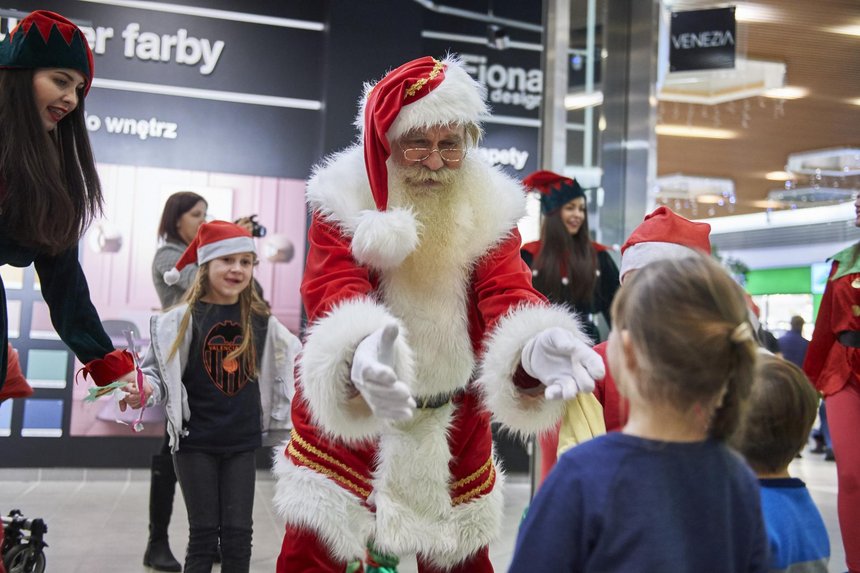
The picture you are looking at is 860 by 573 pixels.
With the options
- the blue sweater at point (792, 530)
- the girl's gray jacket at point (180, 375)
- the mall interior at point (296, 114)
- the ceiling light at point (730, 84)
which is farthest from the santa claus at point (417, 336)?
the ceiling light at point (730, 84)

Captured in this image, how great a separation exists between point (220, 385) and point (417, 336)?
5.37 feet

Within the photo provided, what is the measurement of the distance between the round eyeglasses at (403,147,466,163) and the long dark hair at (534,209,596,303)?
253 cm

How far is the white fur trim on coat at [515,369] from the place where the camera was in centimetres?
189

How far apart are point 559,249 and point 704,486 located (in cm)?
349

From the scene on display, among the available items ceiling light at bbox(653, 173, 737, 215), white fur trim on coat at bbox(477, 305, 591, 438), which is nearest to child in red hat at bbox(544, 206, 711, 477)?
white fur trim on coat at bbox(477, 305, 591, 438)

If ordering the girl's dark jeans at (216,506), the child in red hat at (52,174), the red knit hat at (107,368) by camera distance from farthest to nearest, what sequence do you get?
the girl's dark jeans at (216,506), the red knit hat at (107,368), the child in red hat at (52,174)

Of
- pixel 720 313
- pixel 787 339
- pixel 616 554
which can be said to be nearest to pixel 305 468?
pixel 616 554

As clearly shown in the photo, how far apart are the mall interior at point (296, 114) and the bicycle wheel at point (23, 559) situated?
1.52 metres

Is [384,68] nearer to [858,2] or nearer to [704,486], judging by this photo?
[858,2]

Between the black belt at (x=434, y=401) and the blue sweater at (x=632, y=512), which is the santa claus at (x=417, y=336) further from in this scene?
the blue sweater at (x=632, y=512)

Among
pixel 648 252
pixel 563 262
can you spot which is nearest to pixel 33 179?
pixel 648 252

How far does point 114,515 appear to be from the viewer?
554 cm

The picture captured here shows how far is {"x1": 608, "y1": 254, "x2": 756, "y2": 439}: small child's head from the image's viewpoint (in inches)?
50.5

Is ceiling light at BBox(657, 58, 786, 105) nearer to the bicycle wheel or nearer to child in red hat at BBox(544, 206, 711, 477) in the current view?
child in red hat at BBox(544, 206, 711, 477)
